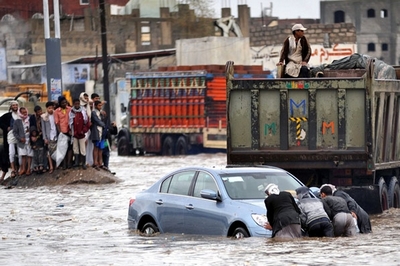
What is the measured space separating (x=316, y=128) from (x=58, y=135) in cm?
910

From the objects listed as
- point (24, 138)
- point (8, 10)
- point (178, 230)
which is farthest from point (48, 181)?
point (8, 10)

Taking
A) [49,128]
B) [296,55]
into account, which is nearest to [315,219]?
[296,55]

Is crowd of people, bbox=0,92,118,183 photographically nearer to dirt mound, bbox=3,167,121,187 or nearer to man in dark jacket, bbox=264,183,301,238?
dirt mound, bbox=3,167,121,187

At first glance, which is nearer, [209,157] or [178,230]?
[178,230]

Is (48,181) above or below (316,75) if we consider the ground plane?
below

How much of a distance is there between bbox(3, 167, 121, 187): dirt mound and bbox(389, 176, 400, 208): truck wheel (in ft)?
28.5

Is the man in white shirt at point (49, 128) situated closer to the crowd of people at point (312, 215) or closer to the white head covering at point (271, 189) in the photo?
the crowd of people at point (312, 215)

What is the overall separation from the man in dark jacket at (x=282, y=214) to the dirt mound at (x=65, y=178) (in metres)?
13.5

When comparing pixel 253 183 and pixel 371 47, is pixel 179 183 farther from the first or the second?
pixel 371 47

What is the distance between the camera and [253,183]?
53.5 feet

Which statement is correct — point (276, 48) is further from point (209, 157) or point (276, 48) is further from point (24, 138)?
point (24, 138)

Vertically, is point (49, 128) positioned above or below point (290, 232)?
above

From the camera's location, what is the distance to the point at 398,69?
23953 millimetres

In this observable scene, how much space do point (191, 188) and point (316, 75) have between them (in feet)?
19.5
